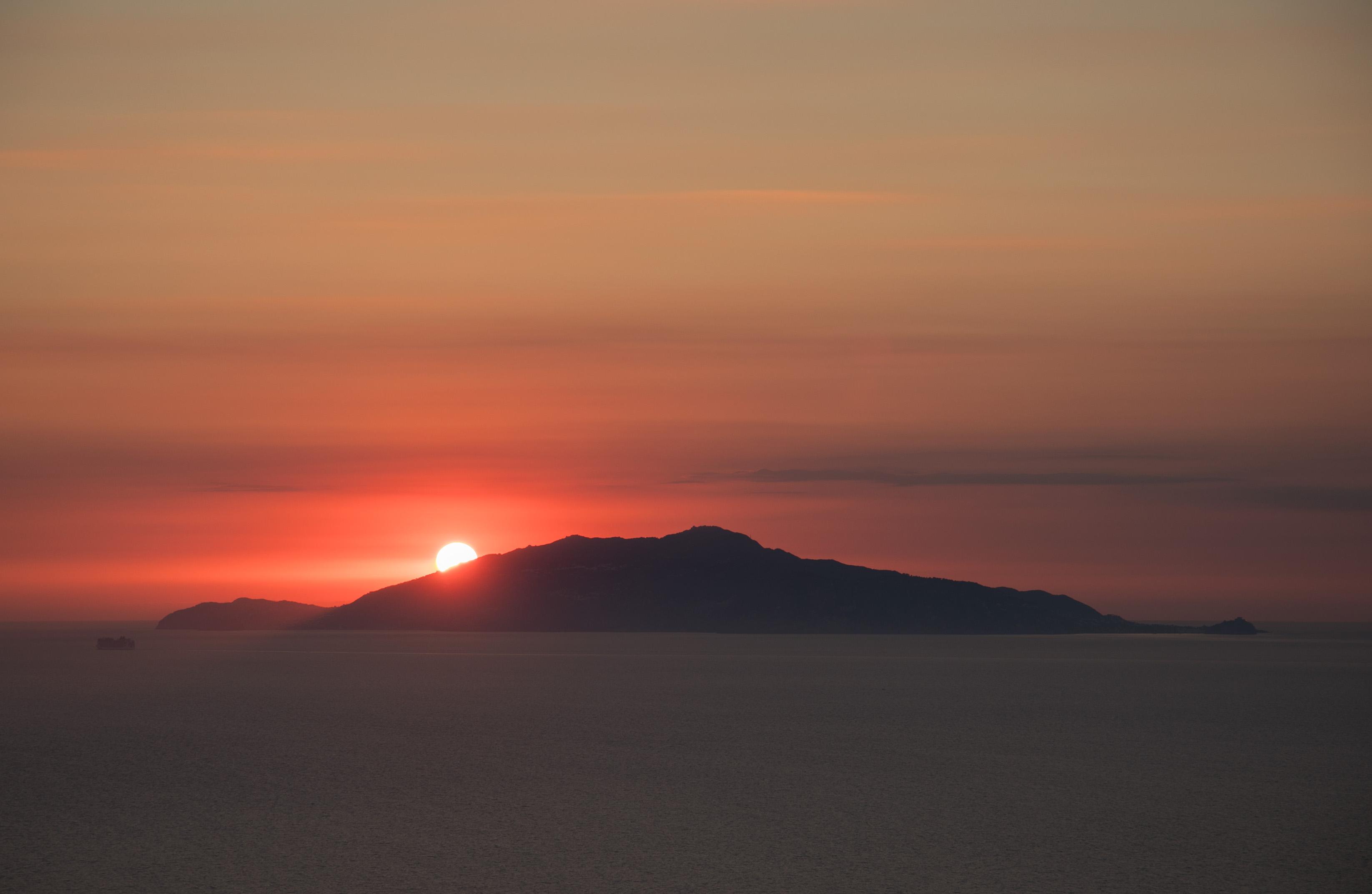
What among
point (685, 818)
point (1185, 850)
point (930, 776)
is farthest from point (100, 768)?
point (1185, 850)

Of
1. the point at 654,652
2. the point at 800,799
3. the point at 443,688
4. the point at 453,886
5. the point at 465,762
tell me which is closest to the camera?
the point at 453,886

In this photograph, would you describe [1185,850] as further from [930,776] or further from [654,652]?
[654,652]

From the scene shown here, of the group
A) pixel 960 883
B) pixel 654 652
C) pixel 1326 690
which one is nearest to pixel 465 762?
pixel 960 883

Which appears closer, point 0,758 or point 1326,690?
point 0,758

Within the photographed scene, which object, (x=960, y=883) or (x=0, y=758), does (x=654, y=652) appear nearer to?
(x=0, y=758)

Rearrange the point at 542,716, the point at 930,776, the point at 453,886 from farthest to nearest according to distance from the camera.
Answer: the point at 542,716
the point at 930,776
the point at 453,886

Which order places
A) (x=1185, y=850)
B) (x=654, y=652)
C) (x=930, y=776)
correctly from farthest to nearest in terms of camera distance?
(x=654, y=652) < (x=930, y=776) < (x=1185, y=850)
